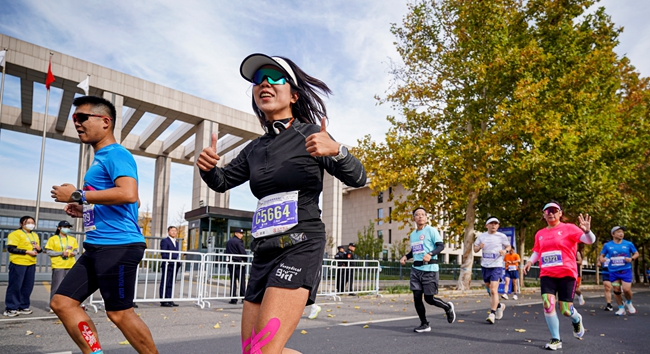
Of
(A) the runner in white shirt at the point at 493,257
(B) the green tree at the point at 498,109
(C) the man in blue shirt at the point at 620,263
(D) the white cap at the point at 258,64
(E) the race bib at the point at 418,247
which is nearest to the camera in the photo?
(D) the white cap at the point at 258,64

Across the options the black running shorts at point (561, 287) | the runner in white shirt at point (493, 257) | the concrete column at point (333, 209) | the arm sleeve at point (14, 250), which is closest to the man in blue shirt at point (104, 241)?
the black running shorts at point (561, 287)

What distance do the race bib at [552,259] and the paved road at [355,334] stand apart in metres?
1.12

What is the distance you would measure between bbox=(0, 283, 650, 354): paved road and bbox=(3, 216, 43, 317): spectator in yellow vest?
381 mm

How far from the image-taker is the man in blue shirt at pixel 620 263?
11305 mm

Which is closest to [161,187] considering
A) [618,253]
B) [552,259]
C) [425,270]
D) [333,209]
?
[333,209]

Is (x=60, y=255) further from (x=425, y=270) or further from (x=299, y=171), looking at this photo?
(x=299, y=171)

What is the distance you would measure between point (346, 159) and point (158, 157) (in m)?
31.9

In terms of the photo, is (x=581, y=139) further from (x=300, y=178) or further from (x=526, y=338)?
(x=300, y=178)

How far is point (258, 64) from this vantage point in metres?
2.69

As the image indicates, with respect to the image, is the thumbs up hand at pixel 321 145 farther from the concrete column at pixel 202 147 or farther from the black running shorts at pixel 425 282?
the concrete column at pixel 202 147

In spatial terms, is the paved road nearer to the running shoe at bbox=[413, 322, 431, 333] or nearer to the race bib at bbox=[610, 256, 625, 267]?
the running shoe at bbox=[413, 322, 431, 333]

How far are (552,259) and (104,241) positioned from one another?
19.6 feet

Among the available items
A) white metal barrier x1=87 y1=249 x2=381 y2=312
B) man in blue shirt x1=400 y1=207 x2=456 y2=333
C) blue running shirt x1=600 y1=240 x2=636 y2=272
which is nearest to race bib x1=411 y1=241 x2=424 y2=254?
man in blue shirt x1=400 y1=207 x2=456 y2=333

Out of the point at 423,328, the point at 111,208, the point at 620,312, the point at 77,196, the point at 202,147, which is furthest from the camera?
the point at 202,147
